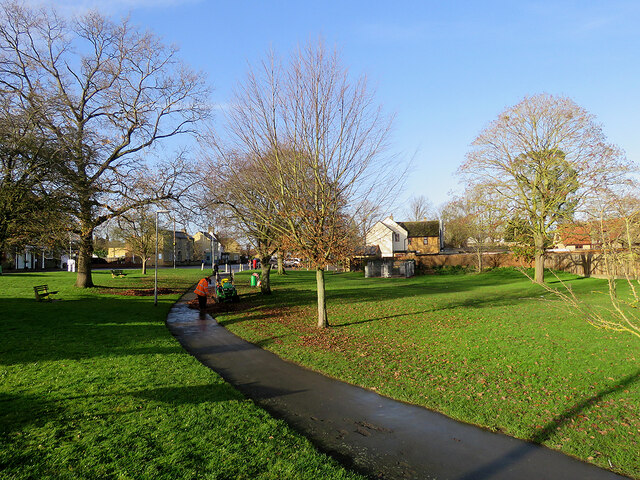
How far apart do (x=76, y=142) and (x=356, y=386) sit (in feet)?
36.2

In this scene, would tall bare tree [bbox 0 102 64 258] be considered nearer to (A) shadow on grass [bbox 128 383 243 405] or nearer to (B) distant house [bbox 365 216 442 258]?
(A) shadow on grass [bbox 128 383 243 405]

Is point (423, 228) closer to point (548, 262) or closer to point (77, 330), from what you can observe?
point (548, 262)

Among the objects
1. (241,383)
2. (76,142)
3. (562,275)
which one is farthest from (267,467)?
(562,275)

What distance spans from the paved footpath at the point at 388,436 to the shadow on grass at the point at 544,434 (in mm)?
13

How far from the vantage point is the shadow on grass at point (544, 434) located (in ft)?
14.8

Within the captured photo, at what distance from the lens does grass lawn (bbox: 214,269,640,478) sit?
5582 millimetres

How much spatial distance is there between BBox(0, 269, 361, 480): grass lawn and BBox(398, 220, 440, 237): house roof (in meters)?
60.6

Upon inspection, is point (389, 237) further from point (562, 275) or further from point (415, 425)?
point (415, 425)

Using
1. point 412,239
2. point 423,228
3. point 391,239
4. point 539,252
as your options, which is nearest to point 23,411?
point 539,252

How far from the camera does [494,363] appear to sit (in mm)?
8539

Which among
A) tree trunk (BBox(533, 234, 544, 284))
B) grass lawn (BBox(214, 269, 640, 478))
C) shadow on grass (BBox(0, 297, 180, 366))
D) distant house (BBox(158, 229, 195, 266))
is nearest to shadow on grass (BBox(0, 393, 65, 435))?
shadow on grass (BBox(0, 297, 180, 366))

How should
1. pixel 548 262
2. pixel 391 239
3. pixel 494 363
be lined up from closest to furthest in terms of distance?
1. pixel 494 363
2. pixel 548 262
3. pixel 391 239

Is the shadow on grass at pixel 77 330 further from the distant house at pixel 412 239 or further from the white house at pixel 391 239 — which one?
the distant house at pixel 412 239

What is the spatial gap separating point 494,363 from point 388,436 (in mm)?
4341
